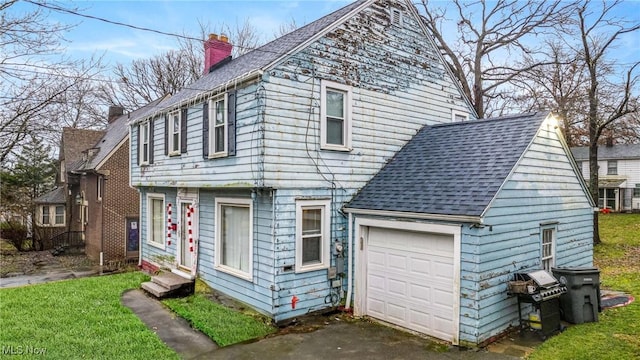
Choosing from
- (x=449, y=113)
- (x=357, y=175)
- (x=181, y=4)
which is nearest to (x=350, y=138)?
(x=357, y=175)

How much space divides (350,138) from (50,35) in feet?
24.1

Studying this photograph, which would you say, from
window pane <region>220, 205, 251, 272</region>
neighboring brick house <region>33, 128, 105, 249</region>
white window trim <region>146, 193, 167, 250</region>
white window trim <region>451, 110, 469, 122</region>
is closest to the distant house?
white window trim <region>451, 110, 469, 122</region>

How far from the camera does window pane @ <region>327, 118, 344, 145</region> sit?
9289 millimetres

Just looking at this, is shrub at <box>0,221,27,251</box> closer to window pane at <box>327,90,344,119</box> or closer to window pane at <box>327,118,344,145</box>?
window pane at <box>327,118,344,145</box>

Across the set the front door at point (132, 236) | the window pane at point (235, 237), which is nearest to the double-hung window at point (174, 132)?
the window pane at point (235, 237)

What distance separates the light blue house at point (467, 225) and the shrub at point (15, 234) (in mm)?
23923

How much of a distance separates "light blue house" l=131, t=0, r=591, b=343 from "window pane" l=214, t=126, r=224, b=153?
0.02 metres

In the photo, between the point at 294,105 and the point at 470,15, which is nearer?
the point at 294,105

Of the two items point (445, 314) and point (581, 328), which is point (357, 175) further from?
point (581, 328)

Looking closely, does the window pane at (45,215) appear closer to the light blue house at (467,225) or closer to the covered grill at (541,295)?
the light blue house at (467,225)

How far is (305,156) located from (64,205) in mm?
23607

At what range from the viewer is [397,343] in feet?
24.2

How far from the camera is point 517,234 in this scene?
25.5 feet

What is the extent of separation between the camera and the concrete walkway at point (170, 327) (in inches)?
281
